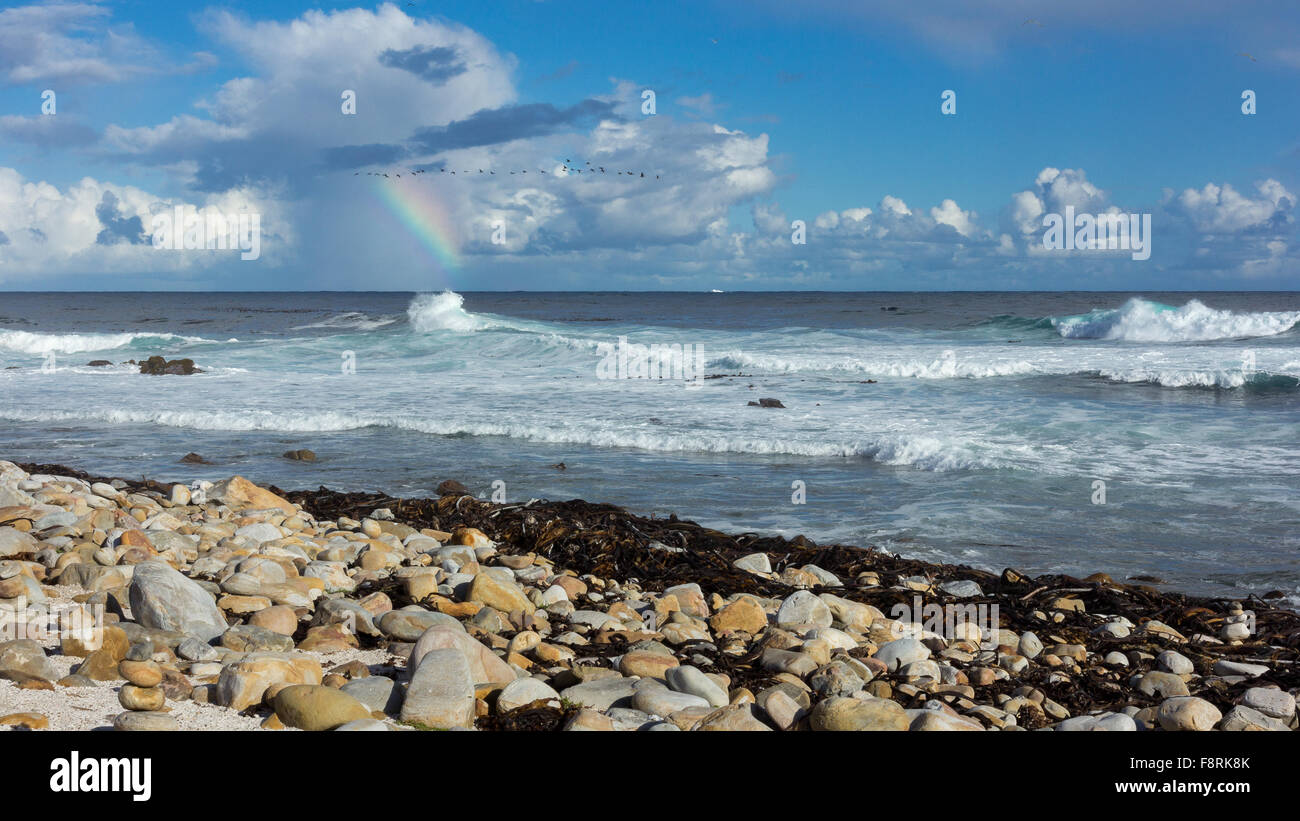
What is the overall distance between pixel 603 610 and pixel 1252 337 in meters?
33.3

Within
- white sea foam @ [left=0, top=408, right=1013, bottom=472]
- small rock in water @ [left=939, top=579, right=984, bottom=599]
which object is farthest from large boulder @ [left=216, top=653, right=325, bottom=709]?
white sea foam @ [left=0, top=408, right=1013, bottom=472]

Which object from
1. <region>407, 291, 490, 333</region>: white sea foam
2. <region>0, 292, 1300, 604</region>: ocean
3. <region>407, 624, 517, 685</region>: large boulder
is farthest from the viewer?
<region>407, 291, 490, 333</region>: white sea foam

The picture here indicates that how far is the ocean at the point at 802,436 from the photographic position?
25.6 ft

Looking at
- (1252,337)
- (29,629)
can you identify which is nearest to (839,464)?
(29,629)

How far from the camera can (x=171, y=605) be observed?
4.17 m

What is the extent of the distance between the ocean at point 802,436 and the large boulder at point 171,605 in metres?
4.68

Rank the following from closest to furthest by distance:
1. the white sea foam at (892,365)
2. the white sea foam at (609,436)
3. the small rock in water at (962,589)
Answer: the small rock in water at (962,589)
the white sea foam at (609,436)
the white sea foam at (892,365)

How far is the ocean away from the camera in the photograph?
780cm

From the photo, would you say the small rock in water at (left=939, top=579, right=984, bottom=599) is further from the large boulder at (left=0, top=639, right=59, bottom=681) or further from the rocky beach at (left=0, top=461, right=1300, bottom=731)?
the large boulder at (left=0, top=639, right=59, bottom=681)

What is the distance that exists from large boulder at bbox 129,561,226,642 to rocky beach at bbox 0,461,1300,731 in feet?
0.04

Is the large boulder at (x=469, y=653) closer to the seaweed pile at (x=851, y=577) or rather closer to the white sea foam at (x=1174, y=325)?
the seaweed pile at (x=851, y=577)

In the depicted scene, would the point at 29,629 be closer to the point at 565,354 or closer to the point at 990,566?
the point at 990,566

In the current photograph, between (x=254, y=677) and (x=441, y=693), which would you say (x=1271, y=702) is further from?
(x=254, y=677)

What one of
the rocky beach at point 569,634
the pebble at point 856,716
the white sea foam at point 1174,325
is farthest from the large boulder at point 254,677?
the white sea foam at point 1174,325
